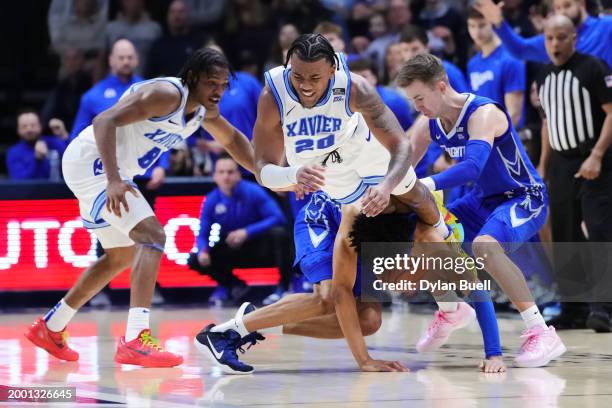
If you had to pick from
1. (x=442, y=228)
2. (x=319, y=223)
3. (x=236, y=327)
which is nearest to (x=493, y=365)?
(x=442, y=228)

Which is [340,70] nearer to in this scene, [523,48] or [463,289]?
[463,289]

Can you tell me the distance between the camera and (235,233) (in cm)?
1080

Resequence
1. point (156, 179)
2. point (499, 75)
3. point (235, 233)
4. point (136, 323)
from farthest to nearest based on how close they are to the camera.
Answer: point (235, 233) → point (156, 179) → point (499, 75) → point (136, 323)

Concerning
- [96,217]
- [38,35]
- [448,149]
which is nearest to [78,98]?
[38,35]

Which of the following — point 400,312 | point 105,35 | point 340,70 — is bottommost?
point 400,312

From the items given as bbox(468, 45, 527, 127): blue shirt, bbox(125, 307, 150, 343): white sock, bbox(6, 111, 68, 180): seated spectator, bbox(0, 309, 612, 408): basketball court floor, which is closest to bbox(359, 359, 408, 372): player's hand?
bbox(0, 309, 612, 408): basketball court floor

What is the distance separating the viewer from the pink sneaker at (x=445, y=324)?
23.3ft

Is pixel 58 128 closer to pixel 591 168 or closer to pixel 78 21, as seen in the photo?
pixel 78 21

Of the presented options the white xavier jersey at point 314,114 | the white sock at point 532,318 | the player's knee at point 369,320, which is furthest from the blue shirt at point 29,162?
the white sock at point 532,318

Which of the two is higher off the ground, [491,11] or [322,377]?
[491,11]

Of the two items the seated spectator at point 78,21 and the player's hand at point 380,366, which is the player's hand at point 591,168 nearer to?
the player's hand at point 380,366

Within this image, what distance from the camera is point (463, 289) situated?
6.72 m

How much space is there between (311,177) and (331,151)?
0.89 meters

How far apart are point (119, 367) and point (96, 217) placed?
961mm
